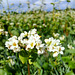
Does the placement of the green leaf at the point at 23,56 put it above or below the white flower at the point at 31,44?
below

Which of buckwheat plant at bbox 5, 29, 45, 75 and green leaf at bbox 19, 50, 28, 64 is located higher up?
buckwheat plant at bbox 5, 29, 45, 75

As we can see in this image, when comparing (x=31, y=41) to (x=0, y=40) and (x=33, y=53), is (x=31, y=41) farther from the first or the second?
(x=0, y=40)

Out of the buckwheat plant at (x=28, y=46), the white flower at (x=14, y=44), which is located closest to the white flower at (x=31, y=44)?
the buckwheat plant at (x=28, y=46)

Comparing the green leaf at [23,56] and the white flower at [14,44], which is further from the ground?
the white flower at [14,44]

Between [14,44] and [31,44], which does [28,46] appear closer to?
[31,44]

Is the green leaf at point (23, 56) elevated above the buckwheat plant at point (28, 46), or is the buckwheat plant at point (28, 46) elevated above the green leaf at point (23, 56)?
the buckwheat plant at point (28, 46)

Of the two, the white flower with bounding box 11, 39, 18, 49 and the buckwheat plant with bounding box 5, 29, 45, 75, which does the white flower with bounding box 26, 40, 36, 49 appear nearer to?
the buckwheat plant with bounding box 5, 29, 45, 75

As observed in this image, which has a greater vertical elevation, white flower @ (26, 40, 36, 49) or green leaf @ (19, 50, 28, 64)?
white flower @ (26, 40, 36, 49)

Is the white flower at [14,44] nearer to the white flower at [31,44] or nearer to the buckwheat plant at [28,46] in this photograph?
the buckwheat plant at [28,46]

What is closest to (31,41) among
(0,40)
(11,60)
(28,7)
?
(11,60)

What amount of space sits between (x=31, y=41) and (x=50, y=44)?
10.7 inches

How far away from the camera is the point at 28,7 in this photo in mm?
5422

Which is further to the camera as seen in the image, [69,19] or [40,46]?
[69,19]

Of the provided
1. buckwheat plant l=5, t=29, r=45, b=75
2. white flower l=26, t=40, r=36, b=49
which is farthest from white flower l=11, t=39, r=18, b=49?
white flower l=26, t=40, r=36, b=49
